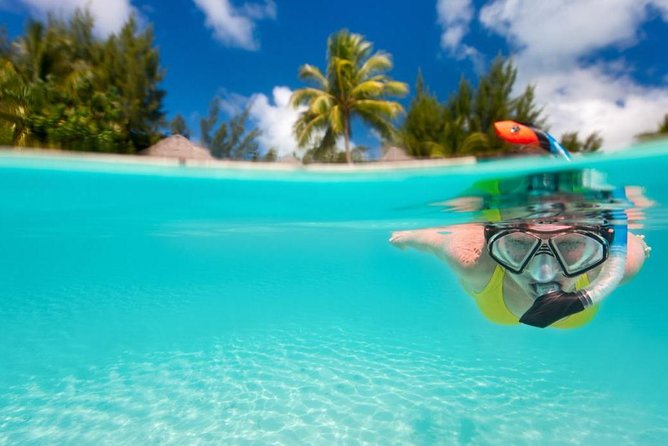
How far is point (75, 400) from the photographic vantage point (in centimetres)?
669

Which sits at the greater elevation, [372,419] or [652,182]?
[652,182]

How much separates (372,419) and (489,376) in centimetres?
316

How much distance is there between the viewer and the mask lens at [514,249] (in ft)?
15.3

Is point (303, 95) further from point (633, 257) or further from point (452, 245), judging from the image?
point (633, 257)

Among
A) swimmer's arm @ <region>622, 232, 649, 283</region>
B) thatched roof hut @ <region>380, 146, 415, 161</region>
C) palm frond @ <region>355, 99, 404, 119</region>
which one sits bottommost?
swimmer's arm @ <region>622, 232, 649, 283</region>

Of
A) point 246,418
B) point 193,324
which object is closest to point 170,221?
point 193,324

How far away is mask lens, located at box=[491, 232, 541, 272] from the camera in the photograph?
4.67 metres

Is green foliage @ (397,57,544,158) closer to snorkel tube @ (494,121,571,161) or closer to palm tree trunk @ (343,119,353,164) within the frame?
palm tree trunk @ (343,119,353,164)

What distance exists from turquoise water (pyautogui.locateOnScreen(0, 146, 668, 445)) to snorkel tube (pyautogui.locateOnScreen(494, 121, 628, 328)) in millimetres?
2186

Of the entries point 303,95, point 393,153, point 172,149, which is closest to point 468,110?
point 393,153

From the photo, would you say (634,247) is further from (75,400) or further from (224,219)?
(224,219)

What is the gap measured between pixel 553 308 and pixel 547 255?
3.56 ft

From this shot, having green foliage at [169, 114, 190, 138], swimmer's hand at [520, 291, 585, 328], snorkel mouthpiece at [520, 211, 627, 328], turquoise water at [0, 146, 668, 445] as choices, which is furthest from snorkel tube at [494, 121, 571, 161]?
green foliage at [169, 114, 190, 138]

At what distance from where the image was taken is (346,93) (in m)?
23.1
